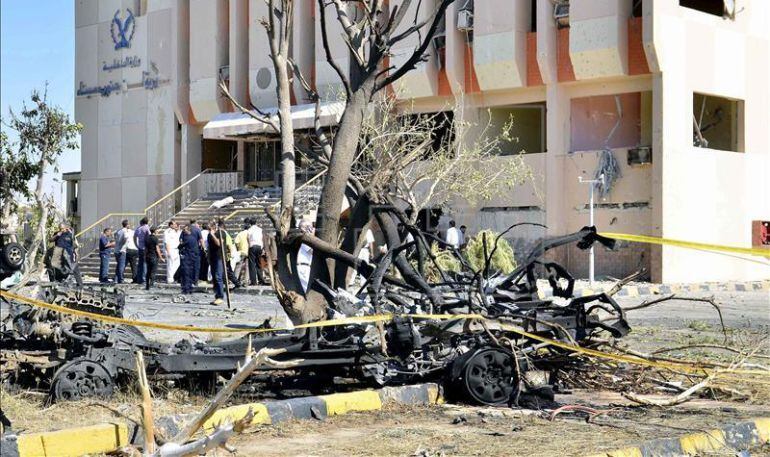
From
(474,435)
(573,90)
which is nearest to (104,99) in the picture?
A: (573,90)

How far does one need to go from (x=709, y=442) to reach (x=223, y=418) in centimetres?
342

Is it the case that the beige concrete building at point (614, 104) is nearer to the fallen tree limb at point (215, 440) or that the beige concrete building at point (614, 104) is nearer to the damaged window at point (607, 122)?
the damaged window at point (607, 122)

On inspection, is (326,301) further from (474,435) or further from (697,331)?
(697,331)

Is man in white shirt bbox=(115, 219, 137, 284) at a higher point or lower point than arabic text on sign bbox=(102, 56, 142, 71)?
lower

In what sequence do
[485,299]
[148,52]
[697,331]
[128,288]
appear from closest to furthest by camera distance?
[485,299], [697,331], [128,288], [148,52]

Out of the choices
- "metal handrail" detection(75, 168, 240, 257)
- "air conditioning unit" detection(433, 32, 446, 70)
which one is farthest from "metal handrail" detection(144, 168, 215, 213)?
"air conditioning unit" detection(433, 32, 446, 70)

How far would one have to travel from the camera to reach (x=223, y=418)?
824 cm

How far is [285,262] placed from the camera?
12312 millimetres

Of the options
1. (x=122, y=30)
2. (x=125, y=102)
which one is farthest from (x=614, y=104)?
(x=122, y=30)

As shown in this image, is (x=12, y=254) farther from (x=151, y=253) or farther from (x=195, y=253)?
(x=151, y=253)

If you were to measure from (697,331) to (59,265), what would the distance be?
1034 cm

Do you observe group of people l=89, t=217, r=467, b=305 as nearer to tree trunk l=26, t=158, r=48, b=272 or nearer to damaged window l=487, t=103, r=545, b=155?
tree trunk l=26, t=158, r=48, b=272

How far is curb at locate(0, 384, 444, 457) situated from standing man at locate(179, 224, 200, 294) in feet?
45.7

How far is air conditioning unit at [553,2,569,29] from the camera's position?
32.6 metres
